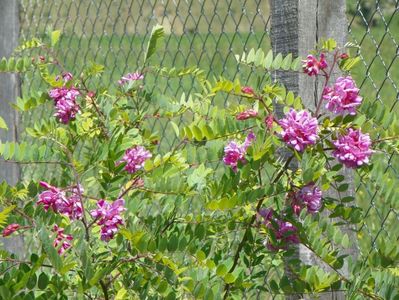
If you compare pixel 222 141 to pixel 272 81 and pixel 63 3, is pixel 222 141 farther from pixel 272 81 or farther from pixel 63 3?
pixel 63 3

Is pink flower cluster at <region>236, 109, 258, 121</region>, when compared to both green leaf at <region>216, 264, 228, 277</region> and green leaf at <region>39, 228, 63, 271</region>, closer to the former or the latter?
green leaf at <region>216, 264, 228, 277</region>

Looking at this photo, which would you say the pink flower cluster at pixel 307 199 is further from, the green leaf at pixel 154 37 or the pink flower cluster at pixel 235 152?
the green leaf at pixel 154 37

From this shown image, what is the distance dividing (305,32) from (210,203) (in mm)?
686

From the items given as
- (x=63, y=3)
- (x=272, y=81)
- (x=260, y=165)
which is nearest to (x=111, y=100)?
(x=272, y=81)

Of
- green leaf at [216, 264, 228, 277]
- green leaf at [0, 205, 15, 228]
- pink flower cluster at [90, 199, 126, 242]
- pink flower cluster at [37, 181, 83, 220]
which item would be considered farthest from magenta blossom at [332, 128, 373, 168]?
green leaf at [0, 205, 15, 228]

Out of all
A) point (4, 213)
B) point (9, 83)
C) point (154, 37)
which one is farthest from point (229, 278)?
point (9, 83)

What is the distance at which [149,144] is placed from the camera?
2818 mm

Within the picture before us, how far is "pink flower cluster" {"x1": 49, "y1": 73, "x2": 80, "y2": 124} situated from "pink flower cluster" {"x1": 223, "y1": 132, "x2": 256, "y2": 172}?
0.58 m

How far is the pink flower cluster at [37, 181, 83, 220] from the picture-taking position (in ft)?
7.73

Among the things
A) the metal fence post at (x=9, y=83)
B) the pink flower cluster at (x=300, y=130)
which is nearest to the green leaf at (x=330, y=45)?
the pink flower cluster at (x=300, y=130)

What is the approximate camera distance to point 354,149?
7.20 ft

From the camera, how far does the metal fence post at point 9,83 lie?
15.8ft

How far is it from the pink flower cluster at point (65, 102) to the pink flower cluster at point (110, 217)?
0.51 meters

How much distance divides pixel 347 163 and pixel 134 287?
0.60 m
